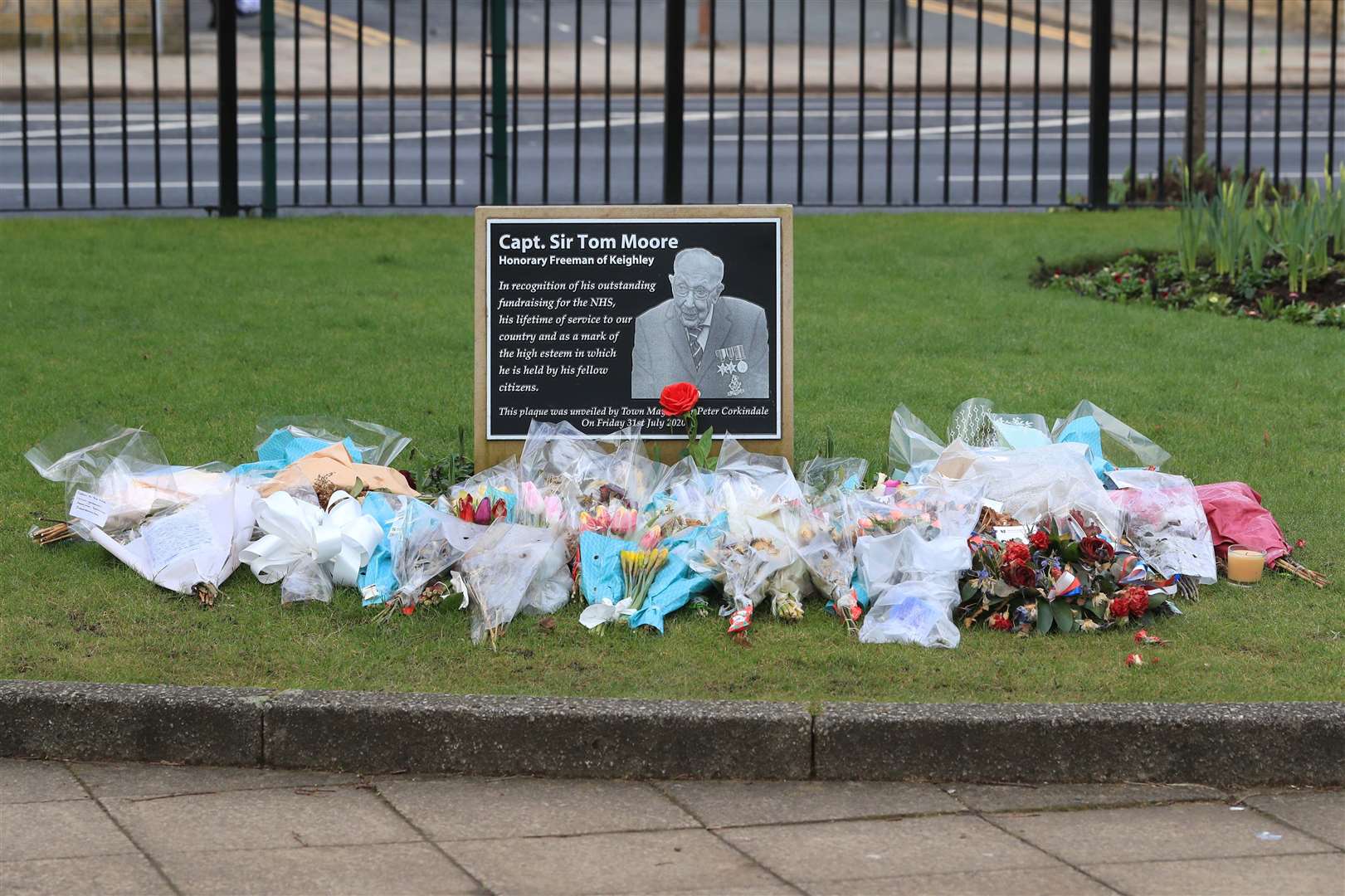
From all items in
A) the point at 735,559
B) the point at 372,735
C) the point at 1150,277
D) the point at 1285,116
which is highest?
the point at 1285,116

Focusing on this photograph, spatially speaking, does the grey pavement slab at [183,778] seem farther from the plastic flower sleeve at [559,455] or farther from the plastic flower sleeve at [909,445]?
the plastic flower sleeve at [909,445]

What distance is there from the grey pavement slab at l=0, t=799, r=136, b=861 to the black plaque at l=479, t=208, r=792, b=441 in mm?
2329

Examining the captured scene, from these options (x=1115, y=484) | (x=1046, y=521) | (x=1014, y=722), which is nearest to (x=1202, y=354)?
(x=1115, y=484)

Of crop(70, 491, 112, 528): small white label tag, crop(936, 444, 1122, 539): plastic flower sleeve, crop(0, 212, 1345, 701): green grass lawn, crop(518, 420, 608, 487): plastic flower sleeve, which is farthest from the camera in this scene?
crop(518, 420, 608, 487): plastic flower sleeve

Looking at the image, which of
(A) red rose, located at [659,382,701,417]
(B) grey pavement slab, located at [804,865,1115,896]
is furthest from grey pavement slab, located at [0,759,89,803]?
(A) red rose, located at [659,382,701,417]

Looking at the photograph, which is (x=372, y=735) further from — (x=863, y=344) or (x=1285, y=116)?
(x=1285, y=116)

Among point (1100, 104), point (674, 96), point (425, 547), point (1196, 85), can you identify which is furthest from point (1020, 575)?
point (1196, 85)

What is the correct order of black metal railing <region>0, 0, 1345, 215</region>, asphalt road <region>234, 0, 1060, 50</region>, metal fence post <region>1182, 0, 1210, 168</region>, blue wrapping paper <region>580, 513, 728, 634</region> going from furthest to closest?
asphalt road <region>234, 0, 1060, 50</region>
metal fence post <region>1182, 0, 1210, 168</region>
black metal railing <region>0, 0, 1345, 215</region>
blue wrapping paper <region>580, 513, 728, 634</region>

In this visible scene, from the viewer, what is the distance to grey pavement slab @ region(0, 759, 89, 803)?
417cm

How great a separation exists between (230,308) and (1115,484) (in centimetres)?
542

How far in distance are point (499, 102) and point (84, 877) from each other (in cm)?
910

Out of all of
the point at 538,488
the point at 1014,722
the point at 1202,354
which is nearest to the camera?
the point at 1014,722

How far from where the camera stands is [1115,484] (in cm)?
575

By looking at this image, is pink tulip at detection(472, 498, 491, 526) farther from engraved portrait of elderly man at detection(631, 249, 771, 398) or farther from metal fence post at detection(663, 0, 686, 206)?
metal fence post at detection(663, 0, 686, 206)
